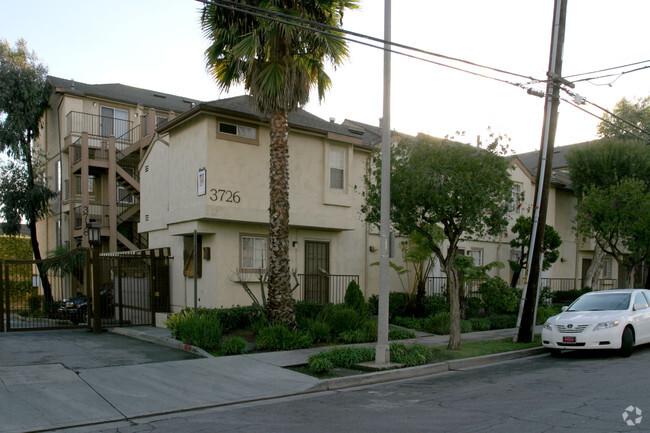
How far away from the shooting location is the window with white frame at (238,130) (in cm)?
1523

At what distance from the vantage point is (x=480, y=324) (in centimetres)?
1722

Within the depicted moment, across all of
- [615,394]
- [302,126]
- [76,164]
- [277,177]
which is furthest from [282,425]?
[76,164]

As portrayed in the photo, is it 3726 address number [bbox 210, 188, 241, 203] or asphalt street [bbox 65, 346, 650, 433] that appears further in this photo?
3726 address number [bbox 210, 188, 241, 203]

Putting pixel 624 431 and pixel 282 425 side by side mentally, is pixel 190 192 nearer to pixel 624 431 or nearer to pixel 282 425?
pixel 282 425

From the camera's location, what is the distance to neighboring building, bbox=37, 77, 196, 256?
24.3m

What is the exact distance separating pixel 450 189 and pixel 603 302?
17.7 feet

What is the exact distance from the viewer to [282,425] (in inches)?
264

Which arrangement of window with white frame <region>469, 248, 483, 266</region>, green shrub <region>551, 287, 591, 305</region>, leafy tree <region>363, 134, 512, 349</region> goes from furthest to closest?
green shrub <region>551, 287, 591, 305</region>, window with white frame <region>469, 248, 483, 266</region>, leafy tree <region>363, 134, 512, 349</region>

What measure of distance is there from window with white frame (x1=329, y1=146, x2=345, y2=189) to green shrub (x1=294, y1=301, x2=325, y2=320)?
169 inches

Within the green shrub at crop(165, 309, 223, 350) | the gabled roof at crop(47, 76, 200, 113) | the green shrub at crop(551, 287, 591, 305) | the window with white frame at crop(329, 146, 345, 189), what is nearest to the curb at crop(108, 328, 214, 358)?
the green shrub at crop(165, 309, 223, 350)

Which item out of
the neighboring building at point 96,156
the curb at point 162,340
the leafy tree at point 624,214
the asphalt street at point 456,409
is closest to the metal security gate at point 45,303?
the curb at point 162,340

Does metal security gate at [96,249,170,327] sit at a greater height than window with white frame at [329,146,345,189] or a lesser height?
lesser

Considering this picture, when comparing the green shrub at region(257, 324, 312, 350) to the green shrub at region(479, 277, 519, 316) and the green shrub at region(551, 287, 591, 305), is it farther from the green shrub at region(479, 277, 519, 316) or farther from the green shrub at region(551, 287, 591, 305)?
the green shrub at region(551, 287, 591, 305)

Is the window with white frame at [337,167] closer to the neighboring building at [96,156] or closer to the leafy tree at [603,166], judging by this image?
the neighboring building at [96,156]
